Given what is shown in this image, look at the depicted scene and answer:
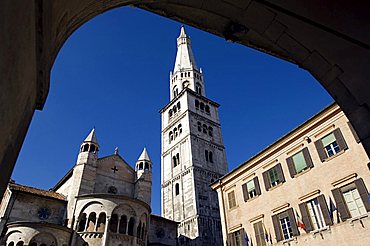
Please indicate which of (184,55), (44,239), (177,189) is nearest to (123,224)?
(44,239)

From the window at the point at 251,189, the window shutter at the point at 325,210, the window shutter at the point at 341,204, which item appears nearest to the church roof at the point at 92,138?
the window at the point at 251,189

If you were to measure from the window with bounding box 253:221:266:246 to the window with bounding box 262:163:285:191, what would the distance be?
2593mm

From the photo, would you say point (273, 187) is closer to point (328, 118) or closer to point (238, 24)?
point (328, 118)

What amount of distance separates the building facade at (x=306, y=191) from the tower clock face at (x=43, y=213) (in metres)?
16.4

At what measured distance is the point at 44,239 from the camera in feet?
66.5

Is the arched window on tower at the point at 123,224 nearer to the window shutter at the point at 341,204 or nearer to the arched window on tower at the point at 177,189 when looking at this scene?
the window shutter at the point at 341,204

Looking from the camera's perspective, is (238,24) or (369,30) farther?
(238,24)

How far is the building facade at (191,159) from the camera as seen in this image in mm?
38156

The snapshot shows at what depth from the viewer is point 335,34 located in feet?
12.0

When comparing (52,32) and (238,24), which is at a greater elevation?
(238,24)

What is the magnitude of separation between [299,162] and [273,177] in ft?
7.41

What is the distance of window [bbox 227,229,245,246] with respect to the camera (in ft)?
61.2

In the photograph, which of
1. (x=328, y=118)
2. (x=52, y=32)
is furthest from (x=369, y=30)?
(x=328, y=118)

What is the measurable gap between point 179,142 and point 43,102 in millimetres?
44181
